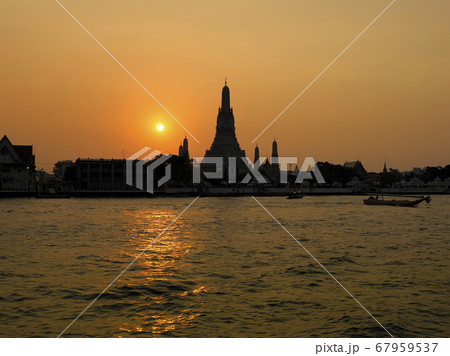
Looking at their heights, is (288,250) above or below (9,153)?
below

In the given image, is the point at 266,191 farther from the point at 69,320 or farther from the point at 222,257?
the point at 69,320

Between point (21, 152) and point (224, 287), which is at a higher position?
point (21, 152)

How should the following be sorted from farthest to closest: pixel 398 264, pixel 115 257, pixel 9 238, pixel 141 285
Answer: pixel 9 238 → pixel 115 257 → pixel 398 264 → pixel 141 285

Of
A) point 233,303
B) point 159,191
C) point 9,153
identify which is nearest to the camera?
point 233,303

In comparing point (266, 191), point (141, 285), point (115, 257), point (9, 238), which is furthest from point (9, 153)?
point (141, 285)

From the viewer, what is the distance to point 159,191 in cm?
14150

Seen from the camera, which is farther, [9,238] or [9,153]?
[9,153]

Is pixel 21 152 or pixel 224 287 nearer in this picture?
pixel 224 287

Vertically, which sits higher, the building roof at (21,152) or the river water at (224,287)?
the building roof at (21,152)

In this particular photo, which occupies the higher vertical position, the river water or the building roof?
the building roof

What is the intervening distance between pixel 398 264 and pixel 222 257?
9.78 m

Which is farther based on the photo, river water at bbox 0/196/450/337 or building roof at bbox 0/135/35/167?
building roof at bbox 0/135/35/167

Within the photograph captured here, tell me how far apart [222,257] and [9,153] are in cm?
11714

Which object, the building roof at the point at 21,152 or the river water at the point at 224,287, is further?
the building roof at the point at 21,152
